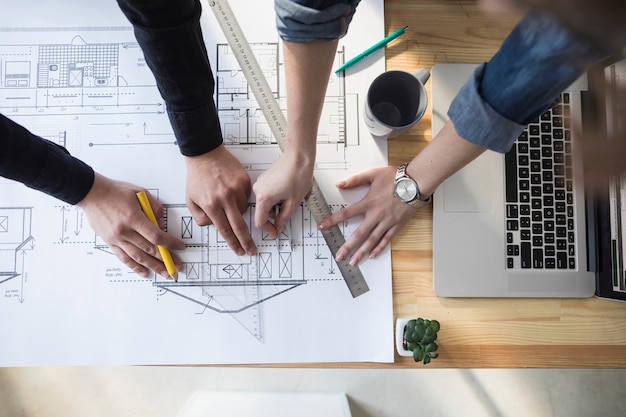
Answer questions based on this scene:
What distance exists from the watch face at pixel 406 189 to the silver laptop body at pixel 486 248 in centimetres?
7

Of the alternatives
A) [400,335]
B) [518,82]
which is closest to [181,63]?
[518,82]

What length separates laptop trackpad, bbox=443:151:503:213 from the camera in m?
0.74

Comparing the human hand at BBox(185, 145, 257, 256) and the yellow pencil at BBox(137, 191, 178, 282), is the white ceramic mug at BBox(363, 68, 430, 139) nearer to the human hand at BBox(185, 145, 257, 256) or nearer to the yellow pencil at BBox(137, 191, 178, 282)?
the human hand at BBox(185, 145, 257, 256)

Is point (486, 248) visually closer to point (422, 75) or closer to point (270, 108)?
point (422, 75)

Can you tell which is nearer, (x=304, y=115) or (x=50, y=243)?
(x=304, y=115)

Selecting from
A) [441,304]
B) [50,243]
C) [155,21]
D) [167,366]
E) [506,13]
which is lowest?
[167,366]

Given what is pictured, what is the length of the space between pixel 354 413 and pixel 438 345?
0.23 meters

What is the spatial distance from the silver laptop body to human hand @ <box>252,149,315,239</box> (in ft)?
0.79

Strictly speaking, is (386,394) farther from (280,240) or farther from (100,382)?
(100,382)

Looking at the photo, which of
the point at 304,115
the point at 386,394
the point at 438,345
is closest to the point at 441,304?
the point at 438,345

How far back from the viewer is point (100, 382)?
2.64ft

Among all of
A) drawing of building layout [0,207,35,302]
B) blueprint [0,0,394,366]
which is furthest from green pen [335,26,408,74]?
drawing of building layout [0,207,35,302]

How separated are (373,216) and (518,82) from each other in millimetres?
343

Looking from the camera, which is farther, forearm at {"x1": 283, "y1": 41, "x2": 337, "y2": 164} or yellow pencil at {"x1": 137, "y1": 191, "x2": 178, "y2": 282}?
yellow pencil at {"x1": 137, "y1": 191, "x2": 178, "y2": 282}
